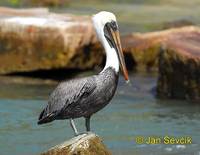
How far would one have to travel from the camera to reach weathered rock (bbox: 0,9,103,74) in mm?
13211

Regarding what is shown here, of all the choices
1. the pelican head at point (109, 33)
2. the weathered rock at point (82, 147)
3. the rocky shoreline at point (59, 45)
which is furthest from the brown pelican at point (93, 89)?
the rocky shoreline at point (59, 45)

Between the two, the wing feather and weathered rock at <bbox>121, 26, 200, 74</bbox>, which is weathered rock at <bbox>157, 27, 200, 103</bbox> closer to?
weathered rock at <bbox>121, 26, 200, 74</bbox>

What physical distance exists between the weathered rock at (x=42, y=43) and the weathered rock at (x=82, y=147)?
584 centimetres

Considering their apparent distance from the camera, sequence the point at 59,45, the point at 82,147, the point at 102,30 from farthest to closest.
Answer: the point at 59,45
the point at 102,30
the point at 82,147

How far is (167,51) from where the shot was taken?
466 inches

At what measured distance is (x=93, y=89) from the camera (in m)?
7.45

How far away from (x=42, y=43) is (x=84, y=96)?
591cm

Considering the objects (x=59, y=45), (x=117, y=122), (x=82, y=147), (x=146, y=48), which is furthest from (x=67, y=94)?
(x=146, y=48)

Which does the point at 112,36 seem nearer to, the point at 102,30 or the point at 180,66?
the point at 102,30

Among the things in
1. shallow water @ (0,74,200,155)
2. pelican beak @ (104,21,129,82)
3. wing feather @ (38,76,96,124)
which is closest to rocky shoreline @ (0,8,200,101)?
shallow water @ (0,74,200,155)

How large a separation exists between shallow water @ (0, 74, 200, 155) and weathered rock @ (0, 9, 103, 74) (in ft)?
1.53

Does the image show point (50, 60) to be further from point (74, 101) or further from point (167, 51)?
point (74, 101)

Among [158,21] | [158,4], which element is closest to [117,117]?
[158,21]

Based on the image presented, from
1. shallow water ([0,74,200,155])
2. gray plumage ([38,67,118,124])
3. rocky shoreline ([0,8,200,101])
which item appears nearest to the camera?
gray plumage ([38,67,118,124])
